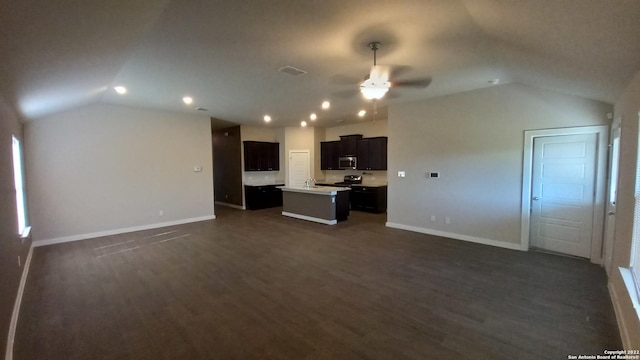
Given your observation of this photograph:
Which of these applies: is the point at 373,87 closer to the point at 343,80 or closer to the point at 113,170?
the point at 343,80

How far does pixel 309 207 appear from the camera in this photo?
699 cm

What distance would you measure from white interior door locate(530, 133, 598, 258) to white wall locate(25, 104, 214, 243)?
284 inches

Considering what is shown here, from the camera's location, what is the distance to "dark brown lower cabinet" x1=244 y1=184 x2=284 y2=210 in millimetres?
8695

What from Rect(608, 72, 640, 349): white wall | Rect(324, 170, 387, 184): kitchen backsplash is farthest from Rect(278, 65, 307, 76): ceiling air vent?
Rect(324, 170, 387, 184): kitchen backsplash

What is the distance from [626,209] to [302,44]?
3.63m

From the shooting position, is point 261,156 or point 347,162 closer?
point 347,162

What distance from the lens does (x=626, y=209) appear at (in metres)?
2.57

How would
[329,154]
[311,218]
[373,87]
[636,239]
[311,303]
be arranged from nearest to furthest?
[636,239] < [311,303] < [373,87] < [311,218] < [329,154]

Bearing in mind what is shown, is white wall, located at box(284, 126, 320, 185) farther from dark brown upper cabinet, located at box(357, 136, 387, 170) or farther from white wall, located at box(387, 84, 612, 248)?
white wall, located at box(387, 84, 612, 248)

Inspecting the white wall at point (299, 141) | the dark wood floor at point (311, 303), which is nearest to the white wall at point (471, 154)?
the dark wood floor at point (311, 303)

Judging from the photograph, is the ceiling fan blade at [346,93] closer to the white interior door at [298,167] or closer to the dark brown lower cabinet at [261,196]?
the white interior door at [298,167]

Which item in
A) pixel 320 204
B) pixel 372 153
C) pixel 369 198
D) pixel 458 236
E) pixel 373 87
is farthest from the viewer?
pixel 372 153

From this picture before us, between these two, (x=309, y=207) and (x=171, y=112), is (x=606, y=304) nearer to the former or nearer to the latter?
(x=309, y=207)

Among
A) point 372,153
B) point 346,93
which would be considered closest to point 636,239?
point 346,93
